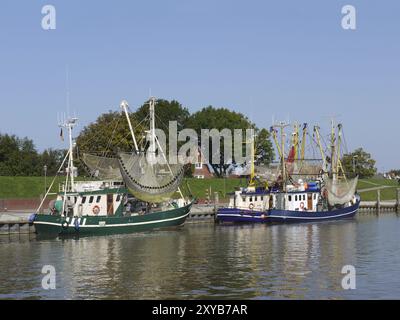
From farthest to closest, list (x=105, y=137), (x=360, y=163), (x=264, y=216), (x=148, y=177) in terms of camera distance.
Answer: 1. (x=360, y=163)
2. (x=105, y=137)
3. (x=264, y=216)
4. (x=148, y=177)

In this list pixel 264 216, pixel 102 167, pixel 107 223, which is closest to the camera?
pixel 107 223

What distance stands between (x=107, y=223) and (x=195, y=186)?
50.5 m

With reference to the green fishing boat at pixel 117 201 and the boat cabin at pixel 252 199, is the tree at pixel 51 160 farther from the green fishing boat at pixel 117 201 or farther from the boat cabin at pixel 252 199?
the green fishing boat at pixel 117 201

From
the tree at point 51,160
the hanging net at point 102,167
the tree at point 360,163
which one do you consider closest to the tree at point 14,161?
the tree at point 51,160

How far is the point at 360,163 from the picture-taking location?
178375 mm

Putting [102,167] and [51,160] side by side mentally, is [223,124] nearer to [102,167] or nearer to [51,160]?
[51,160]

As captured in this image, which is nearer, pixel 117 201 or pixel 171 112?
pixel 117 201

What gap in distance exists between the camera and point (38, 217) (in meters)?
64.5

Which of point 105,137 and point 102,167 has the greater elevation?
point 105,137

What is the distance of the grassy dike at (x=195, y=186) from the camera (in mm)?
95250

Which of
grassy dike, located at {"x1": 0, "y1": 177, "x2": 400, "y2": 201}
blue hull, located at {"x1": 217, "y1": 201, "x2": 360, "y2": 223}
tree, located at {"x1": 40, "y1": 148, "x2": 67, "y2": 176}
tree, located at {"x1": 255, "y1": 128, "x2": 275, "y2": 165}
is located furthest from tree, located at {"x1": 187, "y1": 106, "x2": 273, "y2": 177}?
blue hull, located at {"x1": 217, "y1": 201, "x2": 360, "y2": 223}

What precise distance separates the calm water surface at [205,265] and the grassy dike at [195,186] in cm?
2265

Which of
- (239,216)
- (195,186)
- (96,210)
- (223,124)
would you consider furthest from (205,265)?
(223,124)
